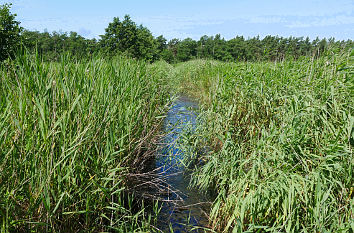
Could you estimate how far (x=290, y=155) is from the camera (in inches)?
108

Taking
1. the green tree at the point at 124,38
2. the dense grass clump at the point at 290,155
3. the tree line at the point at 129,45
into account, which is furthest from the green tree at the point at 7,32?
the green tree at the point at 124,38

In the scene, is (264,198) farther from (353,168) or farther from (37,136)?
(37,136)

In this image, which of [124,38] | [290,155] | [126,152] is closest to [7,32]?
[126,152]

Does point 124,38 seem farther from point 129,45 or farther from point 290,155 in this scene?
point 290,155

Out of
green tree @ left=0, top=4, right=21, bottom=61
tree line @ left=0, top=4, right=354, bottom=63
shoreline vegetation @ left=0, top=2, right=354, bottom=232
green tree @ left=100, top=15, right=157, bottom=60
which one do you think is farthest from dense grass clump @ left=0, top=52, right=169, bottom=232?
green tree @ left=100, top=15, right=157, bottom=60

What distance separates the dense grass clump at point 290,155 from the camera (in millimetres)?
2383

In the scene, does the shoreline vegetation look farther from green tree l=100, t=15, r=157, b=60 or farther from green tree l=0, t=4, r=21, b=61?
green tree l=100, t=15, r=157, b=60

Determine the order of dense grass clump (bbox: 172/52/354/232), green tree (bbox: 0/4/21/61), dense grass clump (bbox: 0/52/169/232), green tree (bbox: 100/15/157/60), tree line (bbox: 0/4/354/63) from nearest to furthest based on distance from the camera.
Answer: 1. dense grass clump (bbox: 0/52/169/232)
2. dense grass clump (bbox: 172/52/354/232)
3. tree line (bbox: 0/4/354/63)
4. green tree (bbox: 0/4/21/61)
5. green tree (bbox: 100/15/157/60)

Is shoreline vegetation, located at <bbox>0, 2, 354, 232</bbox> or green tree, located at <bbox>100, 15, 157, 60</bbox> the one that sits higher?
green tree, located at <bbox>100, 15, 157, 60</bbox>

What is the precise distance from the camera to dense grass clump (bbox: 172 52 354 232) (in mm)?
2383

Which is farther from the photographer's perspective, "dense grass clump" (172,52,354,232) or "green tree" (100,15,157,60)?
"green tree" (100,15,157,60)

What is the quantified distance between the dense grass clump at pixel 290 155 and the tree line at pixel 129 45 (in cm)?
79

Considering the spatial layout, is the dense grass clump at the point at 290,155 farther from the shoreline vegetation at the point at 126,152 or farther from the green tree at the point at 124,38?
the green tree at the point at 124,38

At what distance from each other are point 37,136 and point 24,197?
53cm
